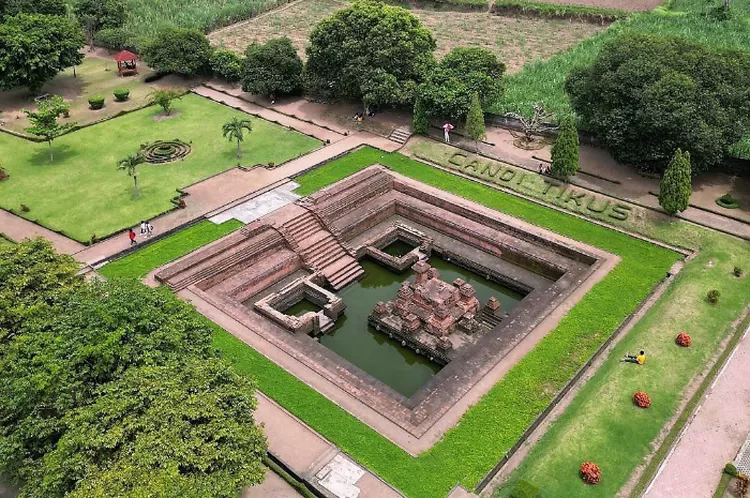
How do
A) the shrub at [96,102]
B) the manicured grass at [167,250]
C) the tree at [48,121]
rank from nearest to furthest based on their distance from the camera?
1. the manicured grass at [167,250]
2. the tree at [48,121]
3. the shrub at [96,102]

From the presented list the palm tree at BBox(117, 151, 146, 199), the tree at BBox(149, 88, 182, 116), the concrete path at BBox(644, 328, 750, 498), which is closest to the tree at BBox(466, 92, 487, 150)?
the palm tree at BBox(117, 151, 146, 199)

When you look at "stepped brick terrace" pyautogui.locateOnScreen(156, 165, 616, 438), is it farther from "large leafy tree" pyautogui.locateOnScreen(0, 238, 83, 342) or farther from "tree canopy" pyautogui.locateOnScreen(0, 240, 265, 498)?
"large leafy tree" pyautogui.locateOnScreen(0, 238, 83, 342)

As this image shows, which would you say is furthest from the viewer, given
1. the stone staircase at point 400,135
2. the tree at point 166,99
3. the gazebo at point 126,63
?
the gazebo at point 126,63

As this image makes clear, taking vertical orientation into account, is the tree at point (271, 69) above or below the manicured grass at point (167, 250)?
above

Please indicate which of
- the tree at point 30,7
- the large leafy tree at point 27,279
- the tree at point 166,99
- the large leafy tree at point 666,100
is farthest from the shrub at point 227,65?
the large leafy tree at point 27,279

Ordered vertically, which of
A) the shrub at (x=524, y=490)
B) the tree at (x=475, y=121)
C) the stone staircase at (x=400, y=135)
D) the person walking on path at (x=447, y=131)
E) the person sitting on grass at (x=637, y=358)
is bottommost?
the shrub at (x=524, y=490)

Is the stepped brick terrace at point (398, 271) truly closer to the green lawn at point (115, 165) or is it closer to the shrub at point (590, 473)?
the shrub at point (590, 473)
